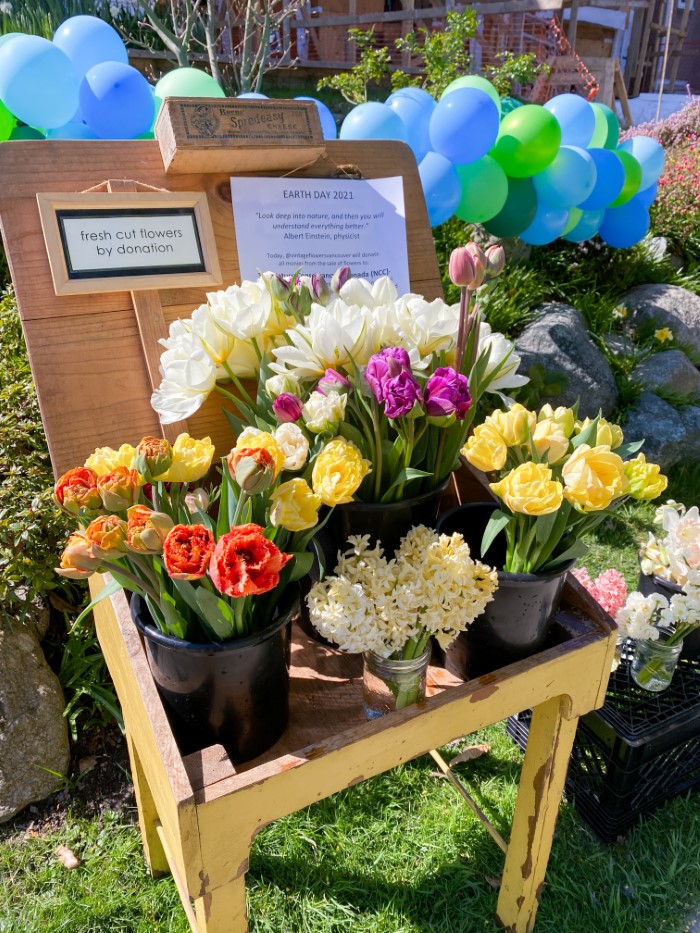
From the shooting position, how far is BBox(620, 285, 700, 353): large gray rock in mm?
4191

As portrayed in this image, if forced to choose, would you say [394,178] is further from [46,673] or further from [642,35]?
[642,35]

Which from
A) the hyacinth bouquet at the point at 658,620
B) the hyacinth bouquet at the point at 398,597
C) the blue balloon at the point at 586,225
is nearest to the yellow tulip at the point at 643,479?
the hyacinth bouquet at the point at 398,597

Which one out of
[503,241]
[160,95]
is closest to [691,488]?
[503,241]

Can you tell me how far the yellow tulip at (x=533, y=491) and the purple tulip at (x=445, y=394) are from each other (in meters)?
0.12

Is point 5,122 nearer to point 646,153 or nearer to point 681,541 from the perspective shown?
point 681,541

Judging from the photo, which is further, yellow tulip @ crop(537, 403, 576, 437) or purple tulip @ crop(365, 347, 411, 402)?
yellow tulip @ crop(537, 403, 576, 437)

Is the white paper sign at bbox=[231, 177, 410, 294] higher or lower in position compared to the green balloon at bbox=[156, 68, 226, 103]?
Result: lower

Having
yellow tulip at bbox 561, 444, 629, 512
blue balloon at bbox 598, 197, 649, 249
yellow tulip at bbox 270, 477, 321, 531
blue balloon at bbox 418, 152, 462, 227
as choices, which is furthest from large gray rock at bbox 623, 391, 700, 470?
yellow tulip at bbox 270, 477, 321, 531

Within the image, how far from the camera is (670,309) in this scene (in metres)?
Answer: 4.22

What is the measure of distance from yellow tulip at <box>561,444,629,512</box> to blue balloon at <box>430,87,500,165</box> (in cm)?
213

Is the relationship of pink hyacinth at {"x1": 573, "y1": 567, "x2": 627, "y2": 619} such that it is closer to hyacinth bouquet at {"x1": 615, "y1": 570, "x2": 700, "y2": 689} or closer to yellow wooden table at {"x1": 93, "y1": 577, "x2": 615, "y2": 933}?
hyacinth bouquet at {"x1": 615, "y1": 570, "x2": 700, "y2": 689}

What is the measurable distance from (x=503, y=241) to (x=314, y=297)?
319 cm

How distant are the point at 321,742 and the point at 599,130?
3543 millimetres

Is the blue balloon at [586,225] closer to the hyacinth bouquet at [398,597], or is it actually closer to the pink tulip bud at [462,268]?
the pink tulip bud at [462,268]
